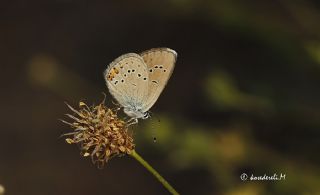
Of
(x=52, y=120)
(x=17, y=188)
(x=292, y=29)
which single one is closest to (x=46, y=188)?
(x=17, y=188)

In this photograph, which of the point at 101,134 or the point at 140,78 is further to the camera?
the point at 140,78

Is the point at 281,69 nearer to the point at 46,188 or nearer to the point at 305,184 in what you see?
the point at 305,184

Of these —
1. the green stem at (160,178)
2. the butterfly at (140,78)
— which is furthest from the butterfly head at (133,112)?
the green stem at (160,178)

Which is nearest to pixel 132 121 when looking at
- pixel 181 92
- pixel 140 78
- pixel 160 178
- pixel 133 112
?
pixel 133 112

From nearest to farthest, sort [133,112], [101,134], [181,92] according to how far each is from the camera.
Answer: [101,134] → [133,112] → [181,92]

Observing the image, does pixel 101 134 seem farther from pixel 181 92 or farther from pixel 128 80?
pixel 181 92

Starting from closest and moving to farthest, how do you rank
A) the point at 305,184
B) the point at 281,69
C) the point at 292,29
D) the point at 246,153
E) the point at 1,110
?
1. the point at 305,184
2. the point at 246,153
3. the point at 292,29
4. the point at 281,69
5. the point at 1,110

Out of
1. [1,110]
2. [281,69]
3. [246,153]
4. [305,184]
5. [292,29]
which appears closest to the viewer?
[305,184]
